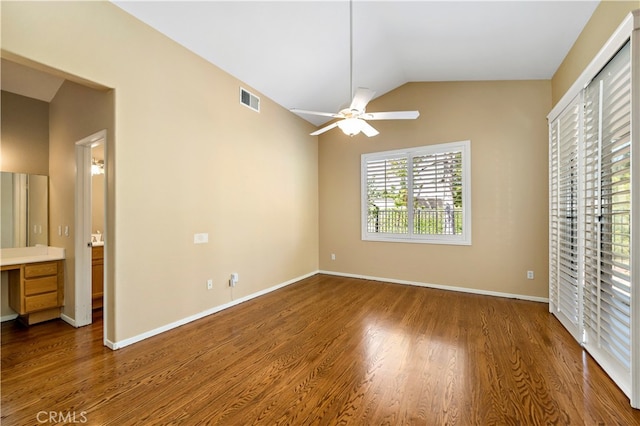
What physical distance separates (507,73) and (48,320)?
681cm

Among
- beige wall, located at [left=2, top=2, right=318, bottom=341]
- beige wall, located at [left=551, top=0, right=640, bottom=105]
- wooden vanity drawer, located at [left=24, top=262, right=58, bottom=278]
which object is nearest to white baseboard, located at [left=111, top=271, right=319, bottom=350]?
beige wall, located at [left=2, top=2, right=318, bottom=341]

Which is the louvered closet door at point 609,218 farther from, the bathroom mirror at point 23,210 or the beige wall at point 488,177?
the bathroom mirror at point 23,210

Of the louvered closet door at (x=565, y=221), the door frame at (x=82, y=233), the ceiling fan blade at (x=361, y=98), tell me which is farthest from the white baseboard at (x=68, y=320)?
the louvered closet door at (x=565, y=221)

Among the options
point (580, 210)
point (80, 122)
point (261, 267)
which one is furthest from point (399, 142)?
point (80, 122)

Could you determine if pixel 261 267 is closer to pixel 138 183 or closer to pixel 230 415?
pixel 138 183

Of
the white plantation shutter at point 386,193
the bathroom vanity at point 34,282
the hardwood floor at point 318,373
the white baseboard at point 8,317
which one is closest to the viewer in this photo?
the hardwood floor at point 318,373

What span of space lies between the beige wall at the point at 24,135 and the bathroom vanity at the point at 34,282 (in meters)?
1.04

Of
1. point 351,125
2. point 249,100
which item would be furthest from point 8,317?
point 351,125

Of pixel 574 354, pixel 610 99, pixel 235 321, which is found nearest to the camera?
pixel 610 99

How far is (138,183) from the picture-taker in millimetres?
2797

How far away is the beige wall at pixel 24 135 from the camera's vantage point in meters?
3.32

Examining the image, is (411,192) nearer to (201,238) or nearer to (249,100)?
(249,100)

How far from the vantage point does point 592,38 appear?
2.67 meters

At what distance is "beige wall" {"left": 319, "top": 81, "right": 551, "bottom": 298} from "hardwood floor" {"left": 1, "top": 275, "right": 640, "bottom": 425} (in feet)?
3.07
